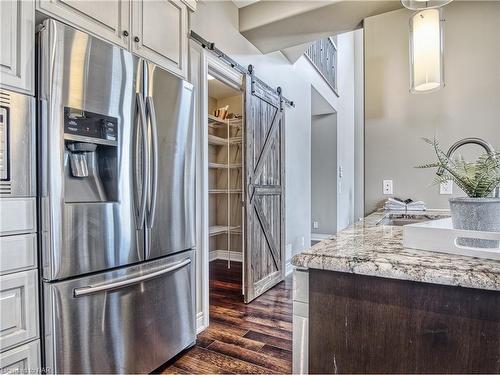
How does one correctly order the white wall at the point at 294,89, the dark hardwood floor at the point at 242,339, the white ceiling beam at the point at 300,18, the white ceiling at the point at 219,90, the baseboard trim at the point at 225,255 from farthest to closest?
the baseboard trim at the point at 225,255
the white ceiling at the point at 219,90
the white wall at the point at 294,89
the white ceiling beam at the point at 300,18
the dark hardwood floor at the point at 242,339

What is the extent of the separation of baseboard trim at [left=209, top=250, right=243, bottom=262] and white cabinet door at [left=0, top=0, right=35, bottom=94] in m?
3.72

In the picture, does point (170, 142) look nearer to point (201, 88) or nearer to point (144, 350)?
point (201, 88)

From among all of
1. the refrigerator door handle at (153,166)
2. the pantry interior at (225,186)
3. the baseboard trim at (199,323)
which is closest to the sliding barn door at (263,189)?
the baseboard trim at (199,323)

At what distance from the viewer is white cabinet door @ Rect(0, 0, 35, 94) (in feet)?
3.78

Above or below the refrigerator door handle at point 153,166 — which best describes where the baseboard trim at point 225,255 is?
below

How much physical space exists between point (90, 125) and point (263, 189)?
77.0 inches

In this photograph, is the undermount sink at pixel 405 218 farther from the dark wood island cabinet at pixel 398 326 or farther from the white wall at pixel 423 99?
the dark wood island cabinet at pixel 398 326

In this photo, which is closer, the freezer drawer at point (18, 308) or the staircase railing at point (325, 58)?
the freezer drawer at point (18, 308)

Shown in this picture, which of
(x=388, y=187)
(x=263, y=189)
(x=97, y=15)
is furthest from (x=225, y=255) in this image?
(x=97, y=15)

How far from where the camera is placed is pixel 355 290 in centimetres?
70

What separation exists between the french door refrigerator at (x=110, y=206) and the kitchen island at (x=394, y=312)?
1.05m

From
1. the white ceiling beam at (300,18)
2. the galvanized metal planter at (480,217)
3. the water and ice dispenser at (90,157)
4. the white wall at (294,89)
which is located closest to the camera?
the galvanized metal planter at (480,217)

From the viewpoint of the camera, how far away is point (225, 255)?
4.71 m

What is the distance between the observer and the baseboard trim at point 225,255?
4602 mm
